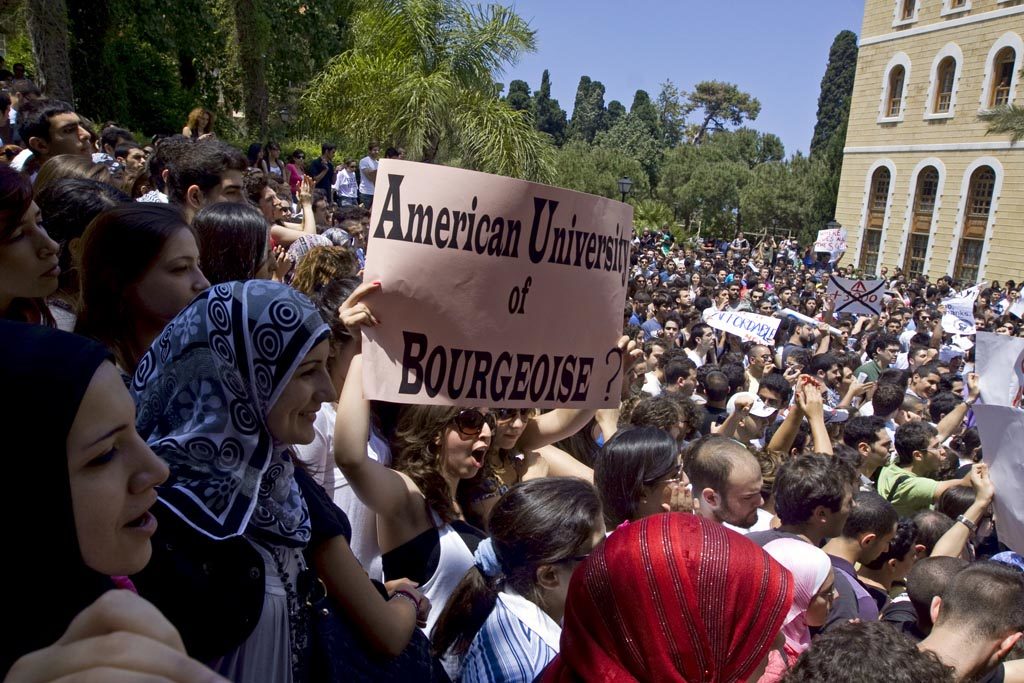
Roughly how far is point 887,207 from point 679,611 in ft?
134

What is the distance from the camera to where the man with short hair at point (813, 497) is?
11.3 ft

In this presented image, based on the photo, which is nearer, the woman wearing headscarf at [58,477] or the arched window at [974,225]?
the woman wearing headscarf at [58,477]

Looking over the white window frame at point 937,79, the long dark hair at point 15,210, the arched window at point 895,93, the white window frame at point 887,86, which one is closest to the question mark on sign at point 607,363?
the long dark hair at point 15,210

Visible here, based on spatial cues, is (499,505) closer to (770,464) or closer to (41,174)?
(770,464)

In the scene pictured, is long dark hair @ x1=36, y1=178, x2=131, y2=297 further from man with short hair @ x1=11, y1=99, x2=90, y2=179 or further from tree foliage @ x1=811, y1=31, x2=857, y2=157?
tree foliage @ x1=811, y1=31, x2=857, y2=157

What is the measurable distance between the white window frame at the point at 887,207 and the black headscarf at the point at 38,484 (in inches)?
1618

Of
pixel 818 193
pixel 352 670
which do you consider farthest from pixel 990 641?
pixel 818 193

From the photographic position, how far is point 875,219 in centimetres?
3925

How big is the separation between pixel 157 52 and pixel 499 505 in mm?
22378

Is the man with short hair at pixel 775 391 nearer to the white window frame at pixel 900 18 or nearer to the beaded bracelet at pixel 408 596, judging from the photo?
the beaded bracelet at pixel 408 596

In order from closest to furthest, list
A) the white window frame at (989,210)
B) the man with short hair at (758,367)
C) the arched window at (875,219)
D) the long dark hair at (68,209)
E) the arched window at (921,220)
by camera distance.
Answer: the long dark hair at (68,209) < the man with short hair at (758,367) < the white window frame at (989,210) < the arched window at (921,220) < the arched window at (875,219)

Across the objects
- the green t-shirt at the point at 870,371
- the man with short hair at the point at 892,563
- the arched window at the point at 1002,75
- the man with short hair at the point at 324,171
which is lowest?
the man with short hair at the point at 892,563

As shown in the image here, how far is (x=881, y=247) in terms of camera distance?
38406mm

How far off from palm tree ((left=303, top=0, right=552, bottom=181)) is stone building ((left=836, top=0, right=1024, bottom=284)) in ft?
63.1
